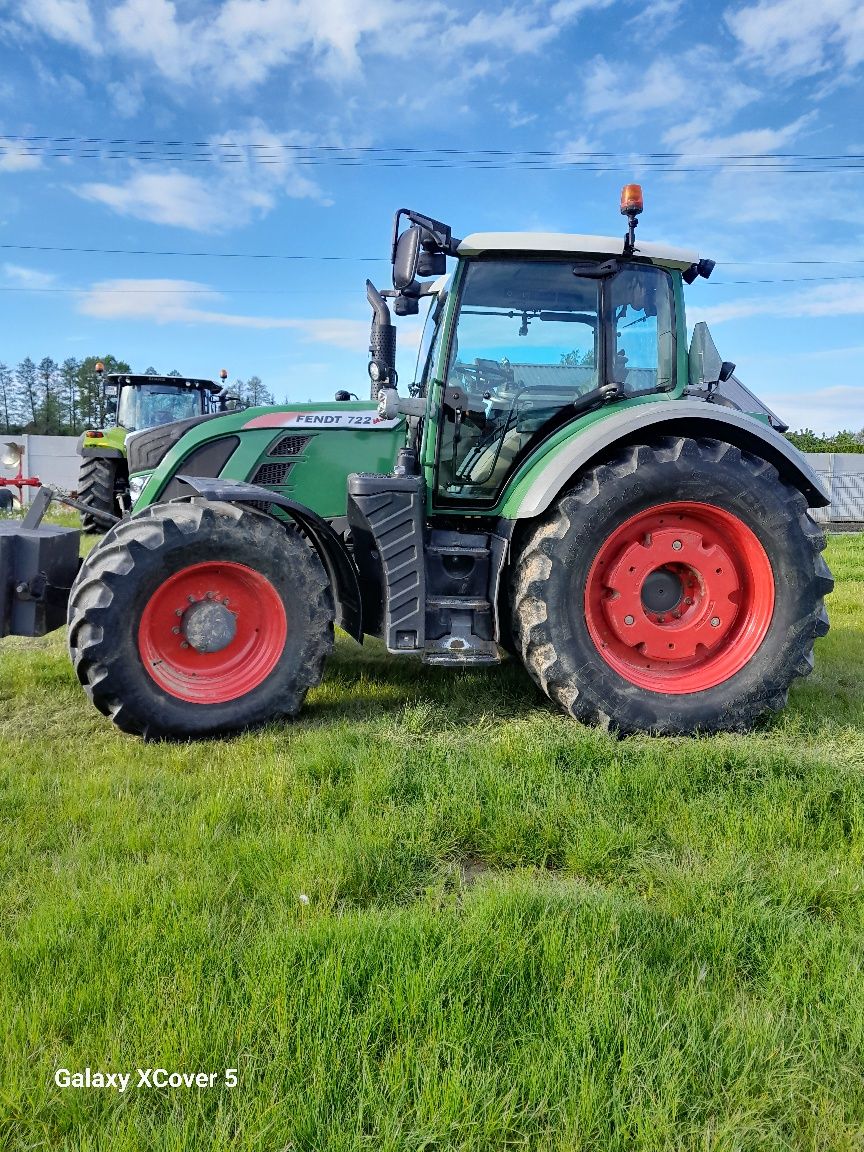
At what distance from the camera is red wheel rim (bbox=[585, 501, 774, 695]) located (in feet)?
12.8

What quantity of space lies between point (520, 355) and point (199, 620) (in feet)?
6.89

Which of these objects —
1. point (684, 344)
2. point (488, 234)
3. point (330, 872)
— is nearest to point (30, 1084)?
point (330, 872)

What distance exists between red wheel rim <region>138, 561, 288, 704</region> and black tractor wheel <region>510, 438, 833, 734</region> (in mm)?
1217

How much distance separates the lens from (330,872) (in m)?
2.36

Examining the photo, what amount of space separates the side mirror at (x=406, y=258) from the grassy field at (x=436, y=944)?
7.18ft

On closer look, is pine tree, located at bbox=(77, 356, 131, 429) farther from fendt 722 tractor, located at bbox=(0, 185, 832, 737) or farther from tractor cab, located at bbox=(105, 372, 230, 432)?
fendt 722 tractor, located at bbox=(0, 185, 832, 737)

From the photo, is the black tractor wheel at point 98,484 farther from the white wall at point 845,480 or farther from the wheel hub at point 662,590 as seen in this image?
the white wall at point 845,480

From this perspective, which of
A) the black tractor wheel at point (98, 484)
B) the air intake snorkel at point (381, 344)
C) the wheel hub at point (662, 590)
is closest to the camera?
the wheel hub at point (662, 590)

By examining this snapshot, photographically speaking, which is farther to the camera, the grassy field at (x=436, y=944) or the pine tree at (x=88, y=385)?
the pine tree at (x=88, y=385)

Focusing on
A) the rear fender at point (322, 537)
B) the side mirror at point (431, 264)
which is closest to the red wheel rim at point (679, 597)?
the rear fender at point (322, 537)

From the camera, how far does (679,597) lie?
4.02m

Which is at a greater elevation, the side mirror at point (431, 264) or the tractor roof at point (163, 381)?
the tractor roof at point (163, 381)

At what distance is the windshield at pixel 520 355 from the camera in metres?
4.15

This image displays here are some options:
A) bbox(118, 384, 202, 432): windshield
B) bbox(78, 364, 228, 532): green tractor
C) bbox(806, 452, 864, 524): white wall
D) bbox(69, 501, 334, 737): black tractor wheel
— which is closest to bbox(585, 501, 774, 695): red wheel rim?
bbox(69, 501, 334, 737): black tractor wheel
